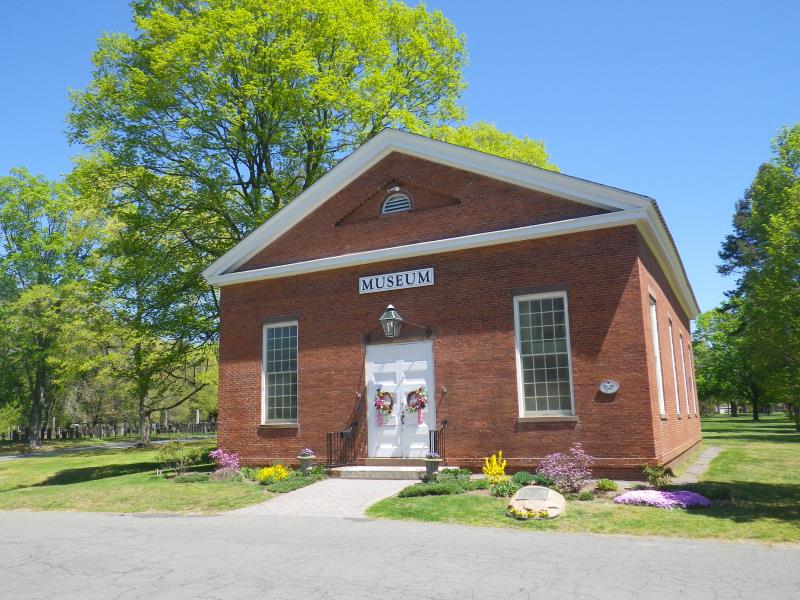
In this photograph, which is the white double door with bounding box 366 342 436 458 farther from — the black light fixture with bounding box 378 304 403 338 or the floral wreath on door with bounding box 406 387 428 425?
the black light fixture with bounding box 378 304 403 338

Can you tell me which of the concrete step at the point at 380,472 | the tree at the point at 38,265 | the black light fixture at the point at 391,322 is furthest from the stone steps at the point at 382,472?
the tree at the point at 38,265

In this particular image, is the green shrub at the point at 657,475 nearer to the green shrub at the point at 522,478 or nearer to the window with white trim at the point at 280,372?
the green shrub at the point at 522,478

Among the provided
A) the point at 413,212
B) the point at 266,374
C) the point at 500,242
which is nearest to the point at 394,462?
the point at 266,374

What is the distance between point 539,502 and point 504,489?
1601mm

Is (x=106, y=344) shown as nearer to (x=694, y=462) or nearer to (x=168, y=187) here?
(x=168, y=187)

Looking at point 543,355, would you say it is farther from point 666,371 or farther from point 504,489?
point 666,371

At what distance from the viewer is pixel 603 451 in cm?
1259

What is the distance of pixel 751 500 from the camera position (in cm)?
1062

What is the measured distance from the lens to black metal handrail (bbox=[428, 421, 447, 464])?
14.2 m

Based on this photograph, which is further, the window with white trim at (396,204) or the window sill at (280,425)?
the window sill at (280,425)

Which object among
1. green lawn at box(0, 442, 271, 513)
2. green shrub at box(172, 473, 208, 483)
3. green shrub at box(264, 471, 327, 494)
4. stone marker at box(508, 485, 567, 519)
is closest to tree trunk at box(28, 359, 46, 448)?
green lawn at box(0, 442, 271, 513)

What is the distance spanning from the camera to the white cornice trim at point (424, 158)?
44.1 ft

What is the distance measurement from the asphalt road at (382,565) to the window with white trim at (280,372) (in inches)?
262

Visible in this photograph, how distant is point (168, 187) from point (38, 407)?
83.3 ft
